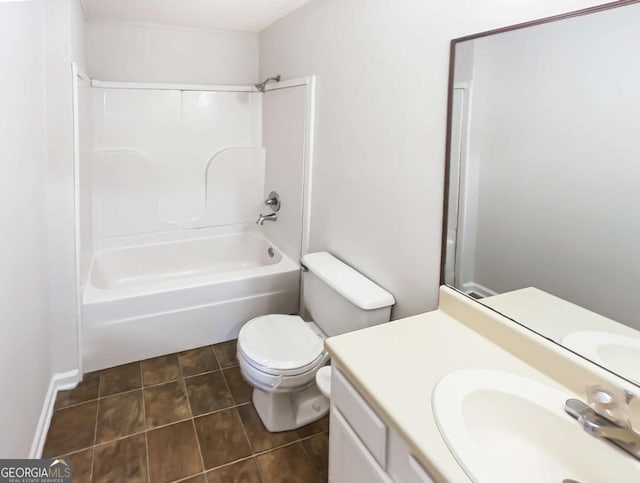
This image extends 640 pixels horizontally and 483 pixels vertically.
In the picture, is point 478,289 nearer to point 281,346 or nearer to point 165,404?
point 281,346

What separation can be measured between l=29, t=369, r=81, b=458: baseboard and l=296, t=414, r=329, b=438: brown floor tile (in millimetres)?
1117

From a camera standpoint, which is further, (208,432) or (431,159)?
(208,432)

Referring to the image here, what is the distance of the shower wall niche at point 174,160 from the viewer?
9.91 feet

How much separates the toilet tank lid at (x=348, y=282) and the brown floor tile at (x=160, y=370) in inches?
39.6

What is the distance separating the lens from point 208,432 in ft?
6.41

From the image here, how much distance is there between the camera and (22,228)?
159cm

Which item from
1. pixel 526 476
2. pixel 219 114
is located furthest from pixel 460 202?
pixel 219 114

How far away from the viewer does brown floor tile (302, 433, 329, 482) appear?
1773 mm

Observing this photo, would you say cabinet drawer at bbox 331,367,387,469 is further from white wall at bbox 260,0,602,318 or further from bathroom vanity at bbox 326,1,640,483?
white wall at bbox 260,0,602,318

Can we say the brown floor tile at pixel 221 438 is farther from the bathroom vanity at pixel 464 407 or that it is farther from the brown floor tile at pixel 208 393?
the bathroom vanity at pixel 464 407

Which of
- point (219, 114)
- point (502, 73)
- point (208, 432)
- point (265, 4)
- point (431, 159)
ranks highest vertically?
point (265, 4)

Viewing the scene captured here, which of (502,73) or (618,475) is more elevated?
(502,73)

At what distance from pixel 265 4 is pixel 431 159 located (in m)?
1.61

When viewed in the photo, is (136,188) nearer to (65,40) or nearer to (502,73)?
(65,40)
